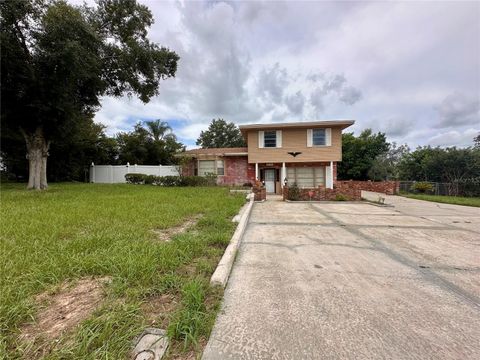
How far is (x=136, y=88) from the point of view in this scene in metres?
13.8

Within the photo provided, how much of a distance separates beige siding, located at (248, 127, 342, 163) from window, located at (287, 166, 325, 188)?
95cm

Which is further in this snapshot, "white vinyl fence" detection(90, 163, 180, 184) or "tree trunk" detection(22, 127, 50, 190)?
"white vinyl fence" detection(90, 163, 180, 184)

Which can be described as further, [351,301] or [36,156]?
[36,156]

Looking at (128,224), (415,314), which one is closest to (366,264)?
(415,314)

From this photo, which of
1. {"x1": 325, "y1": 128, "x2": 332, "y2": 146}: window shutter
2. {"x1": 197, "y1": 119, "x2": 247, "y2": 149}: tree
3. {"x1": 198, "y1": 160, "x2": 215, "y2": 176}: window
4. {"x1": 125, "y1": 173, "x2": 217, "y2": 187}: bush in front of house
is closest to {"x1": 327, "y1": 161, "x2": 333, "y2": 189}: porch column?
{"x1": 325, "y1": 128, "x2": 332, "y2": 146}: window shutter

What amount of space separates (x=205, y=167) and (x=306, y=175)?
24.6ft

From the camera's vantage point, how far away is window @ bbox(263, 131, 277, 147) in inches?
651

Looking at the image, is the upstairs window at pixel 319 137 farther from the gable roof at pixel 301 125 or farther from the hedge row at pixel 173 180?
the hedge row at pixel 173 180

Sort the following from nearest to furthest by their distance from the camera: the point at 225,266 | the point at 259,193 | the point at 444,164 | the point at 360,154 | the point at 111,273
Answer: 1. the point at 111,273
2. the point at 225,266
3. the point at 259,193
4. the point at 444,164
5. the point at 360,154

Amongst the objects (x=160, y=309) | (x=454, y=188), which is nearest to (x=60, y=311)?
(x=160, y=309)

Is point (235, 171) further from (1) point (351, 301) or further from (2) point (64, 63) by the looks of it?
(1) point (351, 301)

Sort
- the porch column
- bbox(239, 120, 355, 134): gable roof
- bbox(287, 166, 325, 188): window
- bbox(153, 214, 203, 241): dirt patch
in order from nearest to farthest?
bbox(153, 214, 203, 241): dirt patch, bbox(239, 120, 355, 134): gable roof, the porch column, bbox(287, 166, 325, 188): window

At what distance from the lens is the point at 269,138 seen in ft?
54.4

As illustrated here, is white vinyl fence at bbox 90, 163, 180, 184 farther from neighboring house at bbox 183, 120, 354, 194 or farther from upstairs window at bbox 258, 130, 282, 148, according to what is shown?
upstairs window at bbox 258, 130, 282, 148
